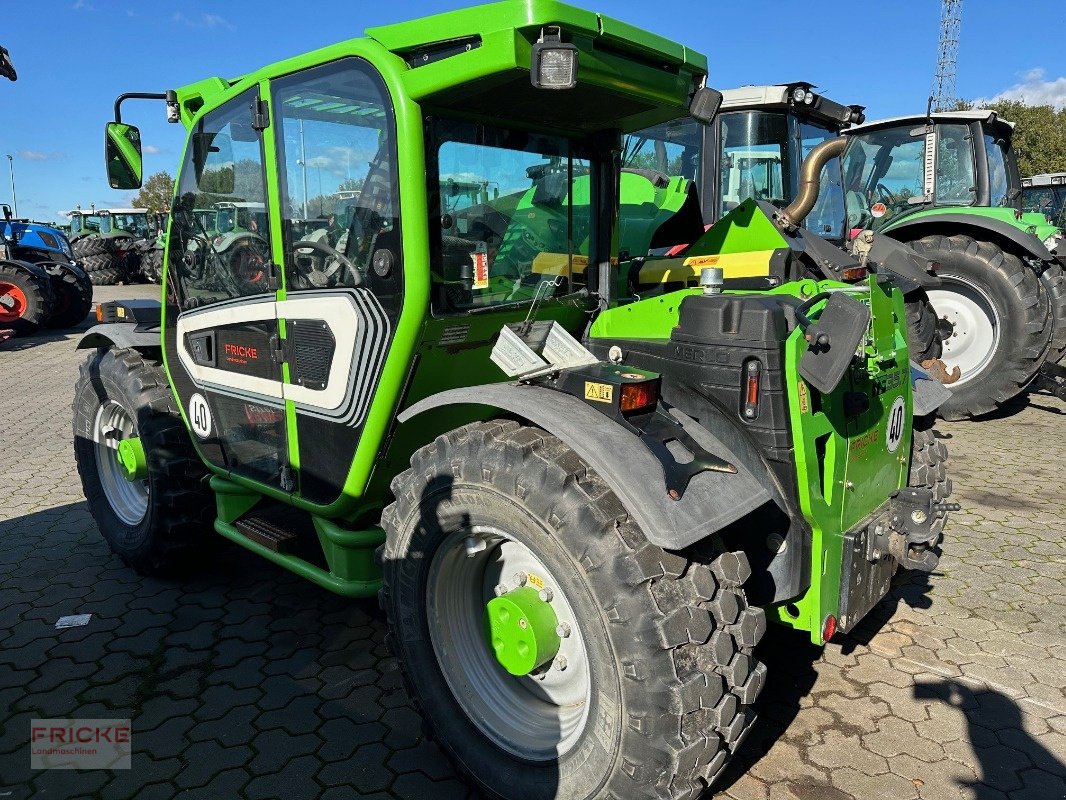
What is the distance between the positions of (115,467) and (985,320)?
759 cm

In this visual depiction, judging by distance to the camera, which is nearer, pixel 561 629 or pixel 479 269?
pixel 561 629

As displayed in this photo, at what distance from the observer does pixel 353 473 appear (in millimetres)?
2936

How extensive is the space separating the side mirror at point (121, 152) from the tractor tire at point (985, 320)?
6932 mm

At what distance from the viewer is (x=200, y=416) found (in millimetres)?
3791

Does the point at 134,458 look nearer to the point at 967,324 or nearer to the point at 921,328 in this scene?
the point at 921,328

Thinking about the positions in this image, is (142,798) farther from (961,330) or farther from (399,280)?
(961,330)

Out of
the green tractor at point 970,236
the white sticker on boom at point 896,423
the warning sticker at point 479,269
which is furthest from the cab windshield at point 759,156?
the warning sticker at point 479,269

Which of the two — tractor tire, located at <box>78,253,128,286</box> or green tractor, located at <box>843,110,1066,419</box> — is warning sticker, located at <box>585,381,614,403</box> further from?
tractor tire, located at <box>78,253,128,286</box>

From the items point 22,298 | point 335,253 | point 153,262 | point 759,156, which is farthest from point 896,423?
point 153,262

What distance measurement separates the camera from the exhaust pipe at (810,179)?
3.56 m

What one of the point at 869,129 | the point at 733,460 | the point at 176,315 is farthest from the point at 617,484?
the point at 869,129

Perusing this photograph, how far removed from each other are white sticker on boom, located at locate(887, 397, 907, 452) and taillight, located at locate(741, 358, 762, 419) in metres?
0.83

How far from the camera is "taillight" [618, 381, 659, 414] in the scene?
2322mm

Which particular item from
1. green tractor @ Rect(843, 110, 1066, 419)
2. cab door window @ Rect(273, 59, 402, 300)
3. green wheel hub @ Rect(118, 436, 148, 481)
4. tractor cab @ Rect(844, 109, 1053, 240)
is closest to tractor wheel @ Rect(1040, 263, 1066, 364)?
green tractor @ Rect(843, 110, 1066, 419)
